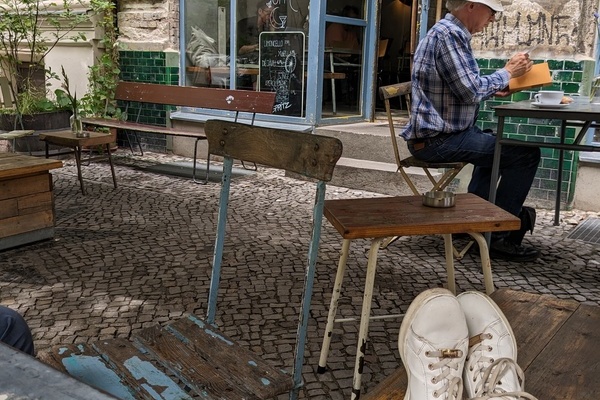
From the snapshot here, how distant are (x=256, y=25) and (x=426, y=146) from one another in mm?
4310

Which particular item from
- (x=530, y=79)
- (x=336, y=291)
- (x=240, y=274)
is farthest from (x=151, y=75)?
(x=336, y=291)

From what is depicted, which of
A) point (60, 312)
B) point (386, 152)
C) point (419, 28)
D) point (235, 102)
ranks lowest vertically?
point (60, 312)

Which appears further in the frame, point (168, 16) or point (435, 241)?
point (168, 16)

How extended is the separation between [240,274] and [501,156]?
1869 millimetres

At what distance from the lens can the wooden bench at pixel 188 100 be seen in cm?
671

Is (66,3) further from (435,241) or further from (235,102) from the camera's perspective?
(435,241)

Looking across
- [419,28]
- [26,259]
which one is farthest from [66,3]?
[26,259]

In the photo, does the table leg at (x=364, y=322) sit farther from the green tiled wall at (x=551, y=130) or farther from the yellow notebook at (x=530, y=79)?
the green tiled wall at (x=551, y=130)

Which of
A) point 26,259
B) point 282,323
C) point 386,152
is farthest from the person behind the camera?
point 386,152

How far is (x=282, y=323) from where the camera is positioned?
3.21 meters

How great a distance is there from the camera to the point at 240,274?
3.93 meters

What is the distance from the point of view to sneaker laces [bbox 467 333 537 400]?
1173mm

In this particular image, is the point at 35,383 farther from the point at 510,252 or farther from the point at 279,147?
the point at 510,252

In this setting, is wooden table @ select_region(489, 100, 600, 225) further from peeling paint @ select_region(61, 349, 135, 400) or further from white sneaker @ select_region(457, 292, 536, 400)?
peeling paint @ select_region(61, 349, 135, 400)
